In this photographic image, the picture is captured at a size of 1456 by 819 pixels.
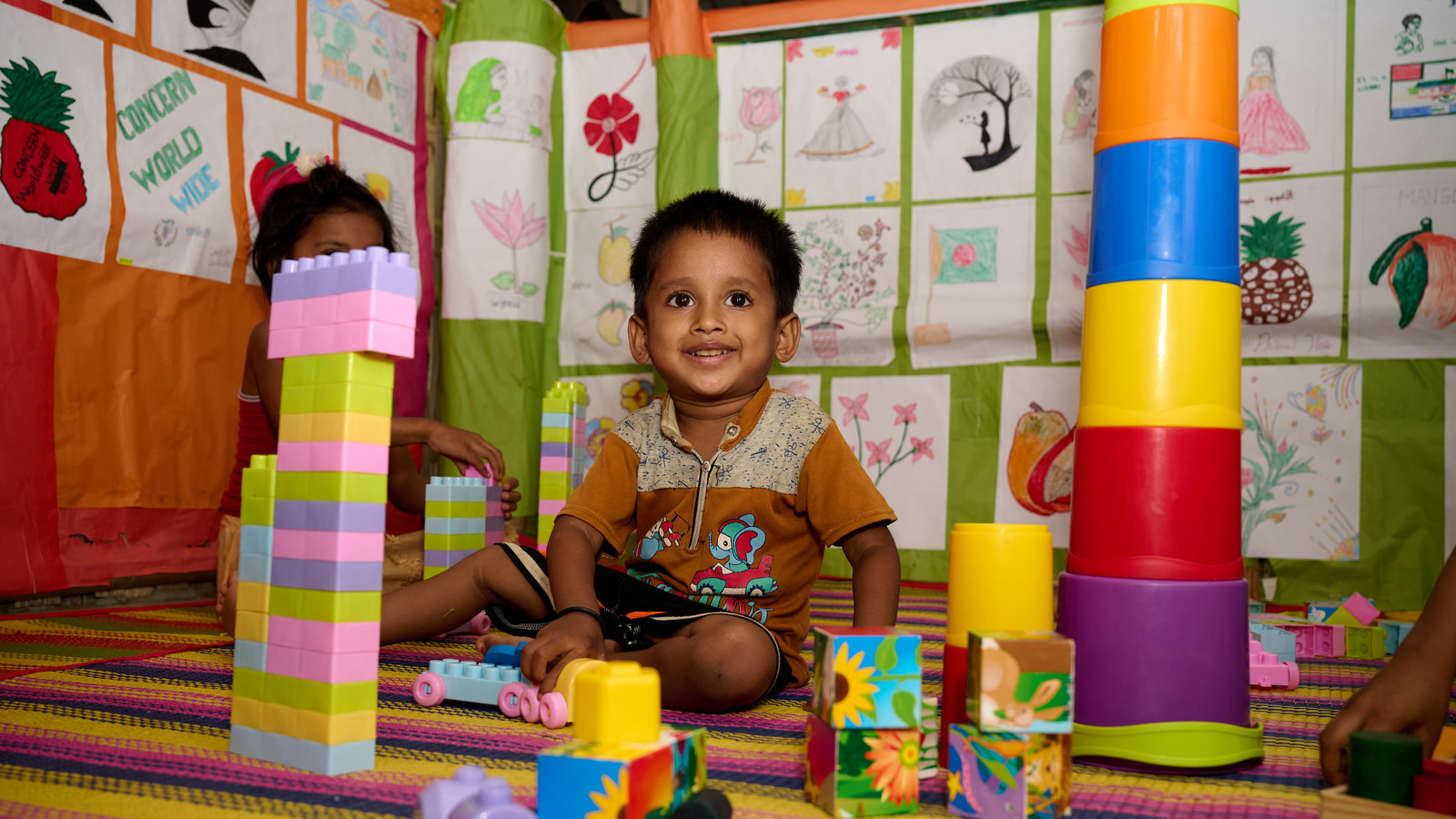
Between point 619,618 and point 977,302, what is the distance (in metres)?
1.19

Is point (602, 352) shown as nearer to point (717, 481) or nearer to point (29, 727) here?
point (717, 481)

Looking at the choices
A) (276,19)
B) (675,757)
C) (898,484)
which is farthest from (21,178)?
(898,484)

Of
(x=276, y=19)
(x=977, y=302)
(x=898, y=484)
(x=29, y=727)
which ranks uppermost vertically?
(x=276, y=19)

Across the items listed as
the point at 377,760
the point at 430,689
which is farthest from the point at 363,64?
the point at 377,760

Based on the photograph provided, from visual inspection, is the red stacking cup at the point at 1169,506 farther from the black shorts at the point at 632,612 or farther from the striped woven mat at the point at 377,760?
the black shorts at the point at 632,612

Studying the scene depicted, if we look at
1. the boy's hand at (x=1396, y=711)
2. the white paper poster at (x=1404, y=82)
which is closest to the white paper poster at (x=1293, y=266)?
the white paper poster at (x=1404, y=82)

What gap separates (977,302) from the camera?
76.2 inches

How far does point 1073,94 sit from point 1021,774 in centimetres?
164

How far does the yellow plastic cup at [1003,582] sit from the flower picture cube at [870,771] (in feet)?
0.38

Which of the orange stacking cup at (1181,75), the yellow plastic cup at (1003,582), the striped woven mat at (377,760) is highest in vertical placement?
the orange stacking cup at (1181,75)

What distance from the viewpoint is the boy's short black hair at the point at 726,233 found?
1123mm

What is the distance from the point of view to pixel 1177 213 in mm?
734

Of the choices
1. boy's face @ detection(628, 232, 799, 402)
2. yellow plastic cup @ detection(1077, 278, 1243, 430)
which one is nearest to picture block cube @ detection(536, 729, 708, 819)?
yellow plastic cup @ detection(1077, 278, 1243, 430)

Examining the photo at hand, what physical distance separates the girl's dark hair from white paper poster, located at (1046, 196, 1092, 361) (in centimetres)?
124
